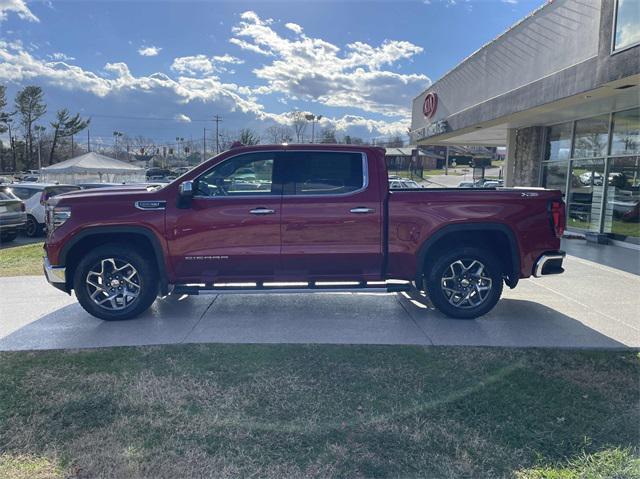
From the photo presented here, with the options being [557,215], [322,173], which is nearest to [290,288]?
[322,173]

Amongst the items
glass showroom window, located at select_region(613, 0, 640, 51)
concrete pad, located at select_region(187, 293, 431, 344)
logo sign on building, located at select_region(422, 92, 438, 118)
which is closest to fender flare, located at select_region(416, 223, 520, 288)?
concrete pad, located at select_region(187, 293, 431, 344)

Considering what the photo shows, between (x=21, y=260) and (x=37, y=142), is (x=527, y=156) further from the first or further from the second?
(x=37, y=142)

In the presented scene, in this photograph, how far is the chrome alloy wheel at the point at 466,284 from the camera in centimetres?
545

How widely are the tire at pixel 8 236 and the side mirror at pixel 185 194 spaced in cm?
1025

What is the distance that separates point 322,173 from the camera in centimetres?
539

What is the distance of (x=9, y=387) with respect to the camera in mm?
3777

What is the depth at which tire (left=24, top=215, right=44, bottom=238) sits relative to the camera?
14.0m

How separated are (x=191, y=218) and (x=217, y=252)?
47cm

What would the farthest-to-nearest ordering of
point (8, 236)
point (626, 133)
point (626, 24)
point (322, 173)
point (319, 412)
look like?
point (8, 236)
point (626, 133)
point (626, 24)
point (322, 173)
point (319, 412)

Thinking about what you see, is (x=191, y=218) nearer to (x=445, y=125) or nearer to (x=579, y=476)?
(x=579, y=476)

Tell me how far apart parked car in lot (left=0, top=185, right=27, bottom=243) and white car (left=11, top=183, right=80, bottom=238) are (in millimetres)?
826

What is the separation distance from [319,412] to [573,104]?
35.0ft

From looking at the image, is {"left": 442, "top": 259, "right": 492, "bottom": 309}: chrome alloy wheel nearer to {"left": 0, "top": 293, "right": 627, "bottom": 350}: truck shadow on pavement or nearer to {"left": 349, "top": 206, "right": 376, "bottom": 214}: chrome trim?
{"left": 0, "top": 293, "right": 627, "bottom": 350}: truck shadow on pavement

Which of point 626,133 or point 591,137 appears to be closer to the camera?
point 626,133
